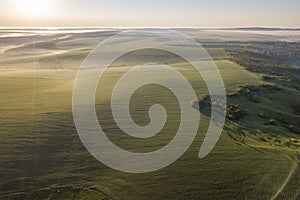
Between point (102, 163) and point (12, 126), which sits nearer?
point (102, 163)

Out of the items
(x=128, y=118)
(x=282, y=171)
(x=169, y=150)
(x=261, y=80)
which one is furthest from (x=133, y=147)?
(x=261, y=80)

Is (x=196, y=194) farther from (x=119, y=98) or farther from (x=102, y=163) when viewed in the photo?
(x=119, y=98)

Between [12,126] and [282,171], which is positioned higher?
[12,126]

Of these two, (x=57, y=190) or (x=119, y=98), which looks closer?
(x=57, y=190)

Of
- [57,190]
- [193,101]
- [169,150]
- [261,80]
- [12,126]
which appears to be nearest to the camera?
[57,190]

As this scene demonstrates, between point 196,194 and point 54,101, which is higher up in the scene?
point 54,101

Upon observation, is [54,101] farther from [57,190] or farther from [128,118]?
[57,190]

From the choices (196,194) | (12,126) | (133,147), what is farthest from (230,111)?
(12,126)

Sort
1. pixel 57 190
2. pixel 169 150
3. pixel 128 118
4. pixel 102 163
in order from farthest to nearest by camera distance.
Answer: pixel 128 118
pixel 169 150
pixel 102 163
pixel 57 190

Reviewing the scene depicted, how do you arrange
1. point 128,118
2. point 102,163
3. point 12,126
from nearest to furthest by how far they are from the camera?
point 102,163 → point 12,126 → point 128,118
